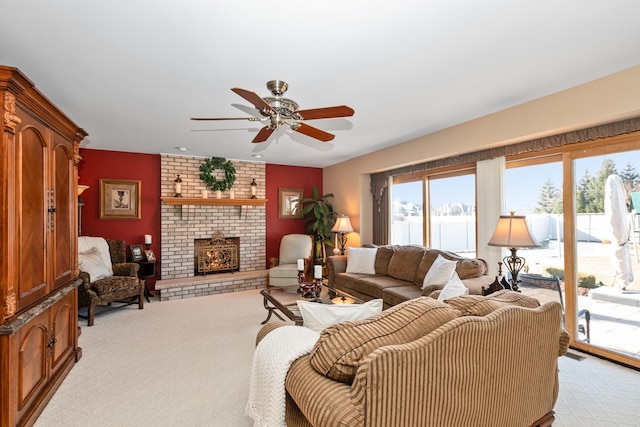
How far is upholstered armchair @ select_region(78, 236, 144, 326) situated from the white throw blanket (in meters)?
3.33

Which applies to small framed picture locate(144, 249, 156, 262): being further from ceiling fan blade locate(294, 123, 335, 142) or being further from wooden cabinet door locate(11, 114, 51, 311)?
ceiling fan blade locate(294, 123, 335, 142)

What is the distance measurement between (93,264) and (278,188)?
3.52m

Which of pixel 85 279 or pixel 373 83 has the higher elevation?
pixel 373 83

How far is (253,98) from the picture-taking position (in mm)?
2033

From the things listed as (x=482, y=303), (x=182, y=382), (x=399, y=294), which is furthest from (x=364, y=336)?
(x=399, y=294)

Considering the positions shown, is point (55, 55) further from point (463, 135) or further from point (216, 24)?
point (463, 135)

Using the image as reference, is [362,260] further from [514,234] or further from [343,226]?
[514,234]

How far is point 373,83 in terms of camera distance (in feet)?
8.60

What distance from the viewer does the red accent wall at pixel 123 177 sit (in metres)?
5.13

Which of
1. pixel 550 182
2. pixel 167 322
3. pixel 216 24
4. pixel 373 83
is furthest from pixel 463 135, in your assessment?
pixel 167 322

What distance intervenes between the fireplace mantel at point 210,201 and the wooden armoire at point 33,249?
266 centimetres

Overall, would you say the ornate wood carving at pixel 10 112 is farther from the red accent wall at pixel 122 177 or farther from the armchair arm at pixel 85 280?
the red accent wall at pixel 122 177

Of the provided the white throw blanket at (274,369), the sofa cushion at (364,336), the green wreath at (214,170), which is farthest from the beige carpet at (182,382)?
the green wreath at (214,170)

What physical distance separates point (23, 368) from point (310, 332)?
1911mm
